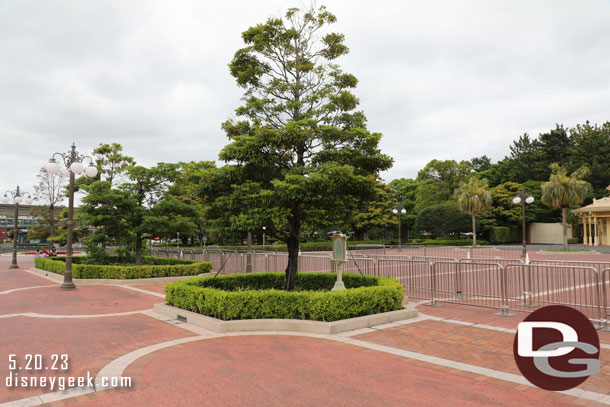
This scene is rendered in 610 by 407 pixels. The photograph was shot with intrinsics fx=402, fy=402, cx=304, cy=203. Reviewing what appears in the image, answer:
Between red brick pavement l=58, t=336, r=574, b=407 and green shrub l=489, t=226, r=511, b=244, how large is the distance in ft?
169

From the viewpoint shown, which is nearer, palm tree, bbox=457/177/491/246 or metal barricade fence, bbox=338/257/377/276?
metal barricade fence, bbox=338/257/377/276

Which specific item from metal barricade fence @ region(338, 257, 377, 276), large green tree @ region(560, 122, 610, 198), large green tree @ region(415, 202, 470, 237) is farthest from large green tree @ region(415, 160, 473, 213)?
metal barricade fence @ region(338, 257, 377, 276)

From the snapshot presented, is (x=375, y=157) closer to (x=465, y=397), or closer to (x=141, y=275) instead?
(x=465, y=397)

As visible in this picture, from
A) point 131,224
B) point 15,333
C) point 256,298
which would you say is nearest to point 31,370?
point 15,333

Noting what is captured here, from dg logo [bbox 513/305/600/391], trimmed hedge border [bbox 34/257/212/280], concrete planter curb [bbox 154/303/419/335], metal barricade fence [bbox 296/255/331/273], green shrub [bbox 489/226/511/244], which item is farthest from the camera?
green shrub [bbox 489/226/511/244]

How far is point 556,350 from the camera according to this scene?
5789 millimetres

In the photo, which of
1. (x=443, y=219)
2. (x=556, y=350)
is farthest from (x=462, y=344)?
(x=443, y=219)

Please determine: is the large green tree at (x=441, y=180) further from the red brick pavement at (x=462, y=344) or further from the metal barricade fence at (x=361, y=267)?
the red brick pavement at (x=462, y=344)

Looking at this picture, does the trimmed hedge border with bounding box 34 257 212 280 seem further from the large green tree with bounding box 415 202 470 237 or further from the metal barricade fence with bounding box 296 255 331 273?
the large green tree with bounding box 415 202 470 237

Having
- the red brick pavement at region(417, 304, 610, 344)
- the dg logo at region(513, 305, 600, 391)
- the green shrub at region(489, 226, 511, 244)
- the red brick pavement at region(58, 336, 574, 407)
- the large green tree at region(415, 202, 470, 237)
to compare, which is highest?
the large green tree at region(415, 202, 470, 237)

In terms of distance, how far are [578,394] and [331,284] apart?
7072mm

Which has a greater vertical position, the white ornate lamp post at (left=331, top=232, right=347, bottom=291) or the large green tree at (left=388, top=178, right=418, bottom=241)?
the large green tree at (left=388, top=178, right=418, bottom=241)

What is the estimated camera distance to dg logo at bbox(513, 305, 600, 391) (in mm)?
5105

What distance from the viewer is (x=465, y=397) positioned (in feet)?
14.9
